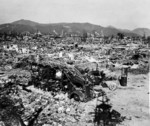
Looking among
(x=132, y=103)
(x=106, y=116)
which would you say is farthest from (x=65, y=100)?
(x=132, y=103)

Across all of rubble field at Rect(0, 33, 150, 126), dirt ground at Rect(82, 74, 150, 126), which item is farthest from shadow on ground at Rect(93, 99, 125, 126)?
dirt ground at Rect(82, 74, 150, 126)

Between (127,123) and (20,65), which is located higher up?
(20,65)

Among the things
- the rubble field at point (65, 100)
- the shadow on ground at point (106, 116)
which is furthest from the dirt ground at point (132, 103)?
the shadow on ground at point (106, 116)

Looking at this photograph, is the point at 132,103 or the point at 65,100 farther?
the point at 132,103

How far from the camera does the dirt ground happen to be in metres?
5.89

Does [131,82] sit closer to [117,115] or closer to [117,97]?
[117,97]

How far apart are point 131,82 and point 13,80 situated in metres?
7.59

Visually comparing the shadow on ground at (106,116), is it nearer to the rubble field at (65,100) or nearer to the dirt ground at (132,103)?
the rubble field at (65,100)

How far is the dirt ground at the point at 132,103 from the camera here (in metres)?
5.89

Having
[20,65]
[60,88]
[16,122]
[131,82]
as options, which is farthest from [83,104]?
[20,65]

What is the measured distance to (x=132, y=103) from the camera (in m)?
7.39

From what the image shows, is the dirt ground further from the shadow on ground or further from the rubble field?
the shadow on ground

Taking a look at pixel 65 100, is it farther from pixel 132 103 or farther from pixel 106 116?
pixel 132 103

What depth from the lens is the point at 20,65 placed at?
454 inches
